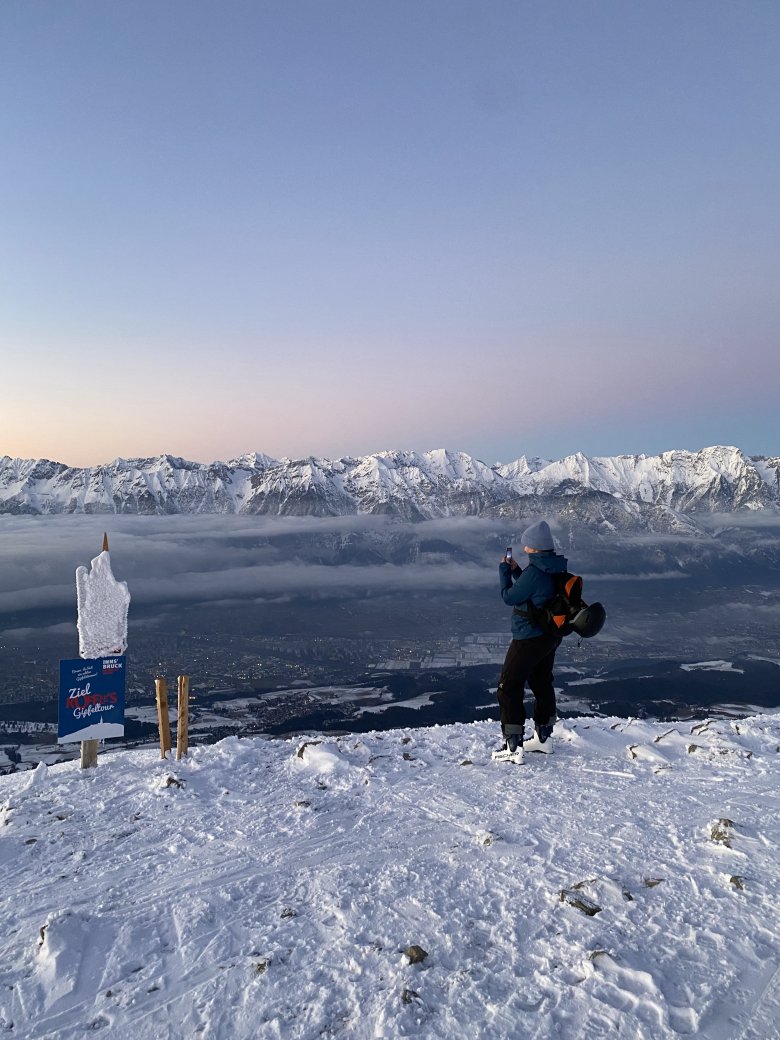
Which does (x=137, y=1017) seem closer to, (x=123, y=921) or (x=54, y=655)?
(x=123, y=921)

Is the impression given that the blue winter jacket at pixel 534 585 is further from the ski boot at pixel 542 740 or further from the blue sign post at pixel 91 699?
the blue sign post at pixel 91 699

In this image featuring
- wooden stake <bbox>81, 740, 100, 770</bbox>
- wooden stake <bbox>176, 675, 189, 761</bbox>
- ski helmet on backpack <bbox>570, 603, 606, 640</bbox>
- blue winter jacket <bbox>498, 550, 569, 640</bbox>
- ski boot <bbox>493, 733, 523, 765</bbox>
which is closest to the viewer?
ski helmet on backpack <bbox>570, 603, 606, 640</bbox>

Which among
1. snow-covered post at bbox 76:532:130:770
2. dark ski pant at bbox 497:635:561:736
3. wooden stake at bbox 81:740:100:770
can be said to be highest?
snow-covered post at bbox 76:532:130:770

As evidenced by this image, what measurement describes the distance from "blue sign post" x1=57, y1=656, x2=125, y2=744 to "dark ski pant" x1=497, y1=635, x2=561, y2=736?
6948mm

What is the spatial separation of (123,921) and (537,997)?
3620mm

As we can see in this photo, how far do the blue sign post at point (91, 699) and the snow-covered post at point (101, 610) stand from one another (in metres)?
0.24

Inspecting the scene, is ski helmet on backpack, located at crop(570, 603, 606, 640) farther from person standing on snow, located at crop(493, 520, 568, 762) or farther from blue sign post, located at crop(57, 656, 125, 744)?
blue sign post, located at crop(57, 656, 125, 744)

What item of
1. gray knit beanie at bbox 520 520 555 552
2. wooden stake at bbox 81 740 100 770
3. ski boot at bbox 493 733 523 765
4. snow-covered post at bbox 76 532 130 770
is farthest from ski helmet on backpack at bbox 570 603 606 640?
wooden stake at bbox 81 740 100 770

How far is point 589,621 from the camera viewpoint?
7.88 meters

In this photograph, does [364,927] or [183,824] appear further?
[183,824]

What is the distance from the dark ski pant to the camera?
347 inches

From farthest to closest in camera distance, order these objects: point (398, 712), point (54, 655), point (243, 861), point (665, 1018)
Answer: point (54, 655) → point (398, 712) → point (243, 861) → point (665, 1018)

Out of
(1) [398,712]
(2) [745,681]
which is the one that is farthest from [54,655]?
(2) [745,681]

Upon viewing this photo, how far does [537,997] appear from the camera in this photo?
3.94 meters
